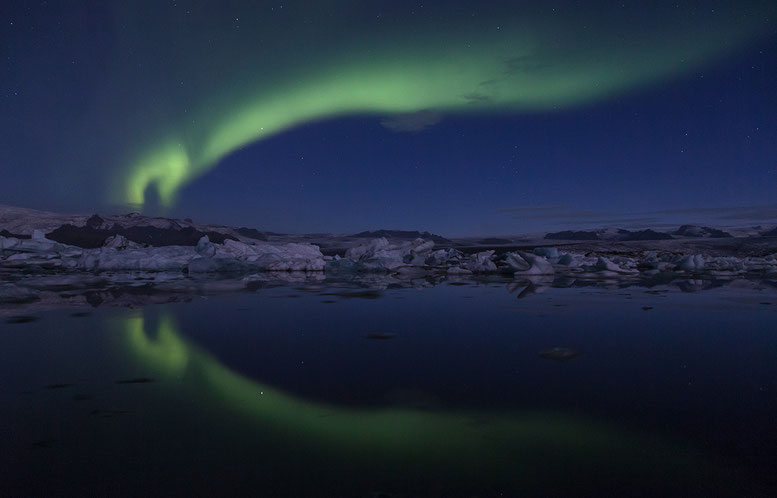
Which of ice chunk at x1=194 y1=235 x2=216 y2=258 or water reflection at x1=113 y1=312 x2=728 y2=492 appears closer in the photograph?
water reflection at x1=113 y1=312 x2=728 y2=492

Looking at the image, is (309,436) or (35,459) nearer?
(35,459)

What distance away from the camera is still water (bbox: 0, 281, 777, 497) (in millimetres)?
1484

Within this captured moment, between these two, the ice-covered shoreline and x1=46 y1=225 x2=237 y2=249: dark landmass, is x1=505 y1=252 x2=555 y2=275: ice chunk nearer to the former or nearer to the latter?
the ice-covered shoreline

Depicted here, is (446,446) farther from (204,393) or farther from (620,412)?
(204,393)

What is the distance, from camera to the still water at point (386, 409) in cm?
148

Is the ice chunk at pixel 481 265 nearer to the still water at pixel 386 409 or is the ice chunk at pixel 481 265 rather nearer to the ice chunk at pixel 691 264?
the ice chunk at pixel 691 264

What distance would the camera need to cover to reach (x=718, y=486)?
1438 millimetres

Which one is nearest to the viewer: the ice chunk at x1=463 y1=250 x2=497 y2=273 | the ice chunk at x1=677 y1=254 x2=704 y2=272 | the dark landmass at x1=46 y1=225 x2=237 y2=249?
the ice chunk at x1=463 y1=250 x2=497 y2=273

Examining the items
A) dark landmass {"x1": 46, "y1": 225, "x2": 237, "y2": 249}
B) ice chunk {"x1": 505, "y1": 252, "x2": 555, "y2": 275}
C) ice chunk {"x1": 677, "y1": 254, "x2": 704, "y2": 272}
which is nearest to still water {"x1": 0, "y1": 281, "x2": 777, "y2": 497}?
ice chunk {"x1": 505, "y1": 252, "x2": 555, "y2": 275}

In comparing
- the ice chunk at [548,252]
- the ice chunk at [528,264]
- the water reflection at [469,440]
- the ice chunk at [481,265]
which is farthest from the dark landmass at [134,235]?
the water reflection at [469,440]

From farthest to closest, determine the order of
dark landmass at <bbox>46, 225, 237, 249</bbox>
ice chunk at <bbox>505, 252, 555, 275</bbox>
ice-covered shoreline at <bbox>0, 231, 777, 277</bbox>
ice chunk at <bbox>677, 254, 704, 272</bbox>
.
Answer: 1. dark landmass at <bbox>46, 225, 237, 249</bbox>
2. ice chunk at <bbox>677, 254, 704, 272</bbox>
3. ice-covered shoreline at <bbox>0, 231, 777, 277</bbox>
4. ice chunk at <bbox>505, 252, 555, 275</bbox>

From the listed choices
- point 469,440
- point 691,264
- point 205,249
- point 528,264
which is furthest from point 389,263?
point 469,440

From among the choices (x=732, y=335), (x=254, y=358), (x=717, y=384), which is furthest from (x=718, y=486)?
(x=732, y=335)

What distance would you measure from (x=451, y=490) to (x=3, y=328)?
4.81m
